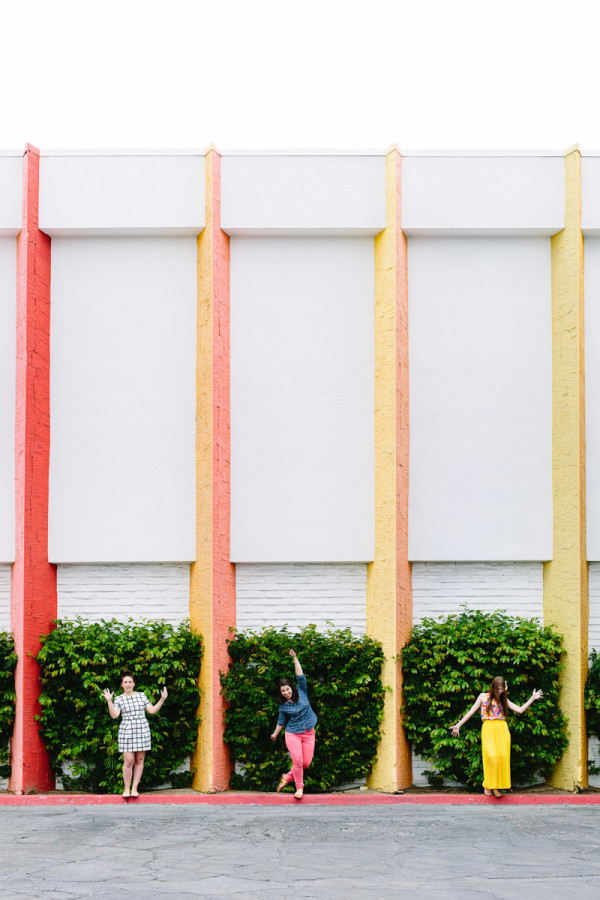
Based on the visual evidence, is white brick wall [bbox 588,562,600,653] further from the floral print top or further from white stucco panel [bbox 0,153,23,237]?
white stucco panel [bbox 0,153,23,237]

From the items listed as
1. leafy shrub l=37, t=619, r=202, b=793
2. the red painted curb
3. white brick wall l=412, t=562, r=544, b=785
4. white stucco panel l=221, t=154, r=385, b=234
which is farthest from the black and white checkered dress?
white stucco panel l=221, t=154, r=385, b=234

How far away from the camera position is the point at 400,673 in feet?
40.2

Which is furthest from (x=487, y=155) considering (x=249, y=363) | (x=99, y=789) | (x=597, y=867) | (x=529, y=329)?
(x=99, y=789)

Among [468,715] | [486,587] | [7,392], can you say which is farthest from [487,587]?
[7,392]

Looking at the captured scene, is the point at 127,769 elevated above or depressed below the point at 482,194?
below

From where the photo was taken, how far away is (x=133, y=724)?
11.2 m

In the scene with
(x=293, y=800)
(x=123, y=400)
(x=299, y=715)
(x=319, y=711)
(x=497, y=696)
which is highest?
(x=123, y=400)

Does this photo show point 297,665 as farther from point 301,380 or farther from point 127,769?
point 301,380

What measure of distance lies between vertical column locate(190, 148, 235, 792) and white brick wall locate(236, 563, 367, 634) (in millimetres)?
236

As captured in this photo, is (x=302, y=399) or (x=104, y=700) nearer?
(x=104, y=700)

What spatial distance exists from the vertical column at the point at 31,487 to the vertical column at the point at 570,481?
6.52 meters

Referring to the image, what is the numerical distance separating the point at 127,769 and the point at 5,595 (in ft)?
9.36

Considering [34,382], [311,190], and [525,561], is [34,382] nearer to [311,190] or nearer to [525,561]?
[311,190]

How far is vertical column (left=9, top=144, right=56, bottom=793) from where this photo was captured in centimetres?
1208
